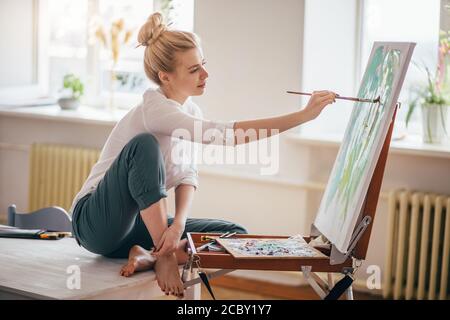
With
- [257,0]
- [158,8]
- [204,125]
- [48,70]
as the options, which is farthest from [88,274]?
[48,70]

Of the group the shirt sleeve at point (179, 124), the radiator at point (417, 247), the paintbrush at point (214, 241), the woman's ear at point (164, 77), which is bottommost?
the radiator at point (417, 247)

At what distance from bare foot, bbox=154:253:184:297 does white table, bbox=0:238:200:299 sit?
36 mm

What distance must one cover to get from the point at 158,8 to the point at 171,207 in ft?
3.52

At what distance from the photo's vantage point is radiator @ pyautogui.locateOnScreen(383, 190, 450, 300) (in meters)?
3.48

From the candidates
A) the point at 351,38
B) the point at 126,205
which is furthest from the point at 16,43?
the point at 126,205

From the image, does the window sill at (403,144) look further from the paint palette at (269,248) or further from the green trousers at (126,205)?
the paint palette at (269,248)

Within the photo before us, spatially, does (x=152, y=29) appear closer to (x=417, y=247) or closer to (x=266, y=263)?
(x=266, y=263)

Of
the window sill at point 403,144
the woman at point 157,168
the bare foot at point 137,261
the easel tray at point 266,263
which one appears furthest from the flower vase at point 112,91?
the easel tray at point 266,263

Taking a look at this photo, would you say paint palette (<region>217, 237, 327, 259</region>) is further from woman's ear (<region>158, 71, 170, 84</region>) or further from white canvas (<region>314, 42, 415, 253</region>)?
woman's ear (<region>158, 71, 170, 84</region>)

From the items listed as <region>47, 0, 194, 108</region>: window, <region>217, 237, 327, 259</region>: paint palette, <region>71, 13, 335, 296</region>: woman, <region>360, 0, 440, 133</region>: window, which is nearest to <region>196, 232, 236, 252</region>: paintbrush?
<region>217, 237, 327, 259</region>: paint palette

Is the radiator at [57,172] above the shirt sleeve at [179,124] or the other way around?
the other way around

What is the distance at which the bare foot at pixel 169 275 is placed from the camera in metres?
2.50

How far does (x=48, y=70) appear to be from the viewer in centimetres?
497

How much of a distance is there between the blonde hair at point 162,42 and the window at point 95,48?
5.74 ft
